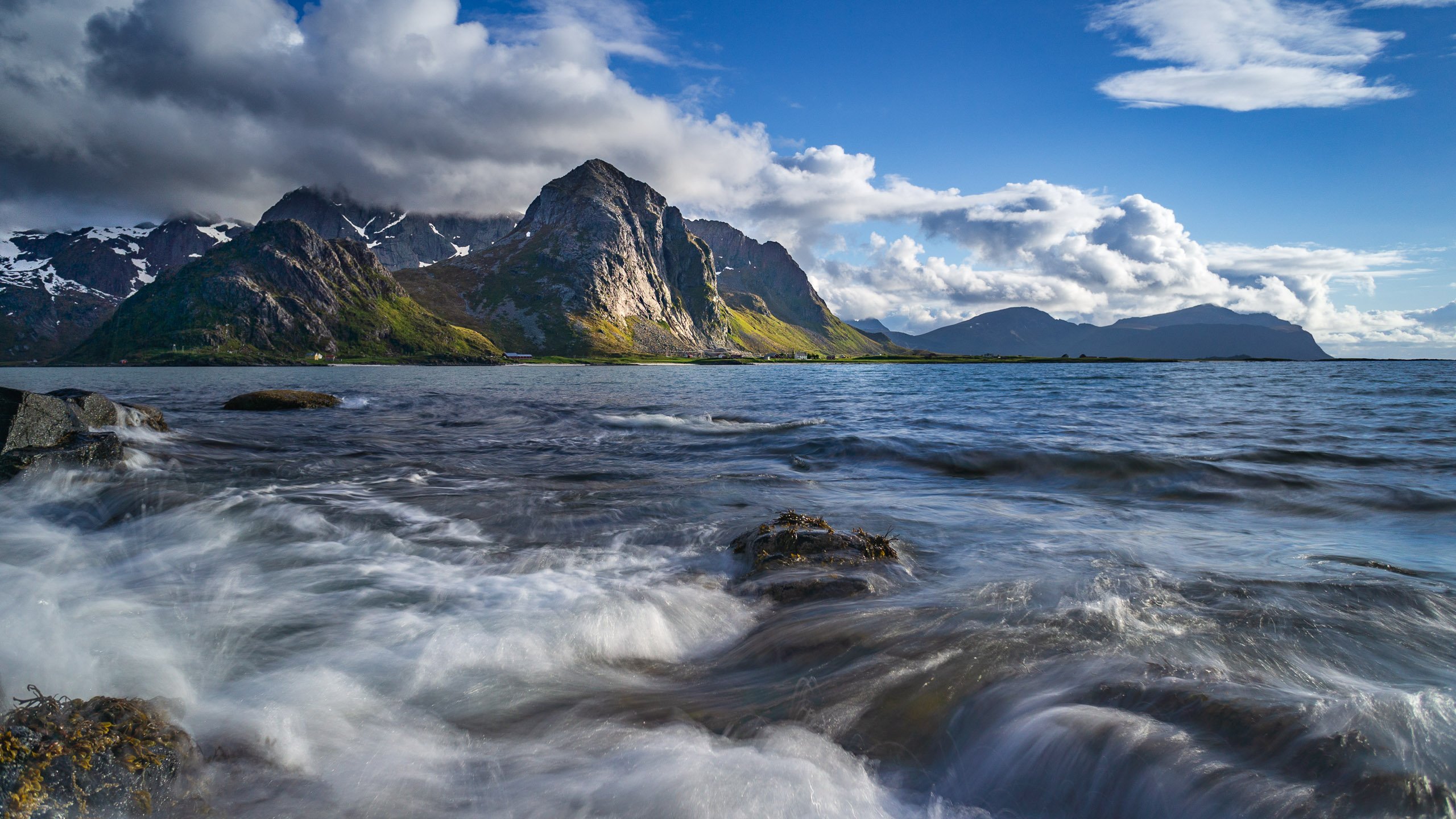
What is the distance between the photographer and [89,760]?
3.93 meters

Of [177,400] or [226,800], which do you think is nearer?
[226,800]

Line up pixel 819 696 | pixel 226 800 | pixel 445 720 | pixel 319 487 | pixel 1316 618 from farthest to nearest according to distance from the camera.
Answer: pixel 319 487, pixel 1316 618, pixel 819 696, pixel 445 720, pixel 226 800

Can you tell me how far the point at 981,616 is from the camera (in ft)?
24.6

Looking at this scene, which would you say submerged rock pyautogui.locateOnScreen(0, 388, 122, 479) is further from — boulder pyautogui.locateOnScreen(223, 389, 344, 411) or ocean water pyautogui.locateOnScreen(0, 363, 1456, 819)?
boulder pyautogui.locateOnScreen(223, 389, 344, 411)

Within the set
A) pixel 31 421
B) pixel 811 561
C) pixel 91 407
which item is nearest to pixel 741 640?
pixel 811 561

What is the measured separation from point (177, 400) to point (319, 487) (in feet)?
130

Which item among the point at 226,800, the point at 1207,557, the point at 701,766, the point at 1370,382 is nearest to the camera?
the point at 226,800

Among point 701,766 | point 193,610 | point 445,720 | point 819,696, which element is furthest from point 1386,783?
point 193,610

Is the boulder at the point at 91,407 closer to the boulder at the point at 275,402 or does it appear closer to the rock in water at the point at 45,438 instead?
the rock in water at the point at 45,438

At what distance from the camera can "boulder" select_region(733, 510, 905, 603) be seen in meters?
8.27

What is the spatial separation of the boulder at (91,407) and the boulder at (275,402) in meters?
12.0

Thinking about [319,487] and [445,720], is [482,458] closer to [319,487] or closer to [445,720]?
[319,487]

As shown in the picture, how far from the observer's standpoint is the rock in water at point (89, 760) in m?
3.68

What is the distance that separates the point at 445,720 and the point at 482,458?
15.5 meters
